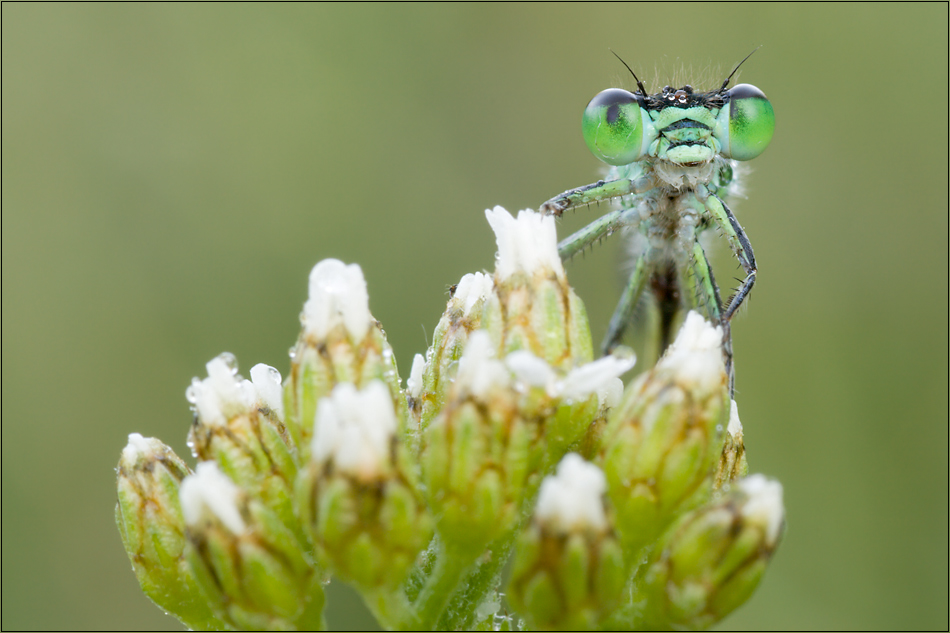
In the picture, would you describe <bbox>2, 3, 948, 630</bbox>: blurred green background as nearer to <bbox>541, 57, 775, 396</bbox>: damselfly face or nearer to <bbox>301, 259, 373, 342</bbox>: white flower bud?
<bbox>541, 57, 775, 396</bbox>: damselfly face

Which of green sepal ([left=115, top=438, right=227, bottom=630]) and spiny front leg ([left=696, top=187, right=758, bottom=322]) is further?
spiny front leg ([left=696, top=187, right=758, bottom=322])

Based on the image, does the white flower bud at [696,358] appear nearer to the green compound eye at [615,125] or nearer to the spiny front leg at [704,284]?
the spiny front leg at [704,284]

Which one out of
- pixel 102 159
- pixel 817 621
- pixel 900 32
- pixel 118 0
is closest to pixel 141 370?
pixel 102 159

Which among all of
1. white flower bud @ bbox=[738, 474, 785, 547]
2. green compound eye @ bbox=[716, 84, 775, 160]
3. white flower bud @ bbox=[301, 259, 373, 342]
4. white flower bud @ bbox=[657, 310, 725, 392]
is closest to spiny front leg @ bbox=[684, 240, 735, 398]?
green compound eye @ bbox=[716, 84, 775, 160]

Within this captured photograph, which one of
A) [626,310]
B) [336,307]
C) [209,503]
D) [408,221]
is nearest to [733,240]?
[626,310]

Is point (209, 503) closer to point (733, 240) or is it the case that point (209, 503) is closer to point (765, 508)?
point (765, 508)

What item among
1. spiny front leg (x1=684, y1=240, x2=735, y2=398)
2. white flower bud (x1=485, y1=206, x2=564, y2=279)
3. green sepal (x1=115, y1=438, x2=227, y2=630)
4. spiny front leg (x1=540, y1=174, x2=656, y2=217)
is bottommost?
green sepal (x1=115, y1=438, x2=227, y2=630)
